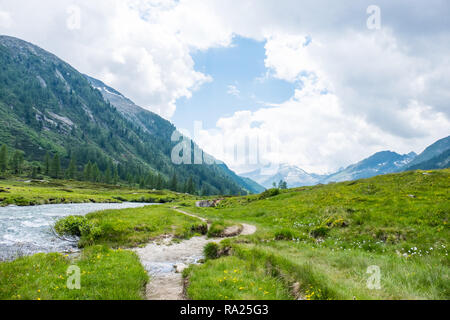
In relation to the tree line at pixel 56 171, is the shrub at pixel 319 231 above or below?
below

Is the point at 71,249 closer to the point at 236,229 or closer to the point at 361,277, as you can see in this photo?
the point at 236,229

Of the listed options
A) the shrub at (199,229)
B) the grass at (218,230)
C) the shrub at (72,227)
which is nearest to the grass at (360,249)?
the grass at (218,230)

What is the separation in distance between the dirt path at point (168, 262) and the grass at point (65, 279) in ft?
2.94

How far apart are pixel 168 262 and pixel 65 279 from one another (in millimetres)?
7827

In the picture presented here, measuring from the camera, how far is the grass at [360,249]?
880 centimetres

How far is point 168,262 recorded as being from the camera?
16.4 meters

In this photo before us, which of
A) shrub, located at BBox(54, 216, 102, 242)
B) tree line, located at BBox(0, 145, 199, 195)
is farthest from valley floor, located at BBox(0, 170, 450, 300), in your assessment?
tree line, located at BBox(0, 145, 199, 195)

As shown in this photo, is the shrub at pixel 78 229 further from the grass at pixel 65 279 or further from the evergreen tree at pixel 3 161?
the evergreen tree at pixel 3 161

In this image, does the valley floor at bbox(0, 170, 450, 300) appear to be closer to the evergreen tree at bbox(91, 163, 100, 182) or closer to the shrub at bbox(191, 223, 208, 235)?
the shrub at bbox(191, 223, 208, 235)

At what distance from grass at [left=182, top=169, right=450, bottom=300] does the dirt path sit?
109 centimetres

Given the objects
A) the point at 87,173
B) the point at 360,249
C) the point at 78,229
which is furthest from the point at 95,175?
the point at 360,249
